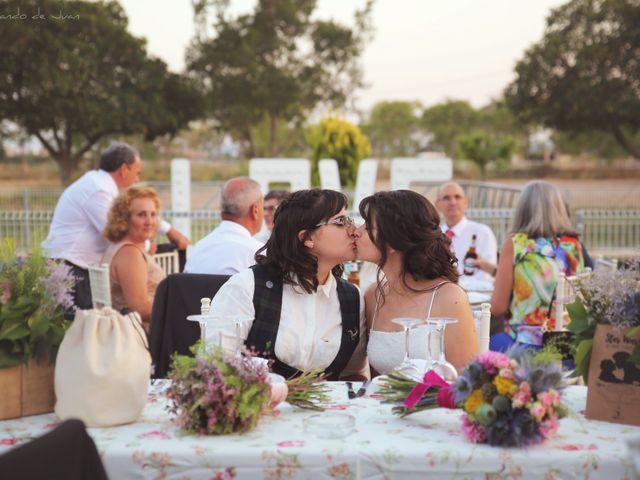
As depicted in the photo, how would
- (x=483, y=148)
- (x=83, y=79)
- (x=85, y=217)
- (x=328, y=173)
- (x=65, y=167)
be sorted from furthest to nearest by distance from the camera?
(x=483, y=148)
(x=65, y=167)
(x=83, y=79)
(x=328, y=173)
(x=85, y=217)

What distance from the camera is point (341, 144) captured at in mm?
19781

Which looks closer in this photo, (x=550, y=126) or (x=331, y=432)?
(x=331, y=432)

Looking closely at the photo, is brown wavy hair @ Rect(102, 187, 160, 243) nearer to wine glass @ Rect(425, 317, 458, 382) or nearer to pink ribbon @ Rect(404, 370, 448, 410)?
wine glass @ Rect(425, 317, 458, 382)

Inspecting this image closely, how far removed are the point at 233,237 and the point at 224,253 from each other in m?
0.15

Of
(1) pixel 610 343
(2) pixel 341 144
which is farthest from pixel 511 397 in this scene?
(2) pixel 341 144

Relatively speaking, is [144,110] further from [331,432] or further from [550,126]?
[331,432]

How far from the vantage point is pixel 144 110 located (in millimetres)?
33188

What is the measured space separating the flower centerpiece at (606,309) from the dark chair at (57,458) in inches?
57.0

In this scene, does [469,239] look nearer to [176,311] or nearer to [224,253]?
[224,253]

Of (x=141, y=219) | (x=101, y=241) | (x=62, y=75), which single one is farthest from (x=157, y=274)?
(x=62, y=75)

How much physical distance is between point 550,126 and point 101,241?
101 ft

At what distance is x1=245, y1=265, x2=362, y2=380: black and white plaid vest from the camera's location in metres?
3.38

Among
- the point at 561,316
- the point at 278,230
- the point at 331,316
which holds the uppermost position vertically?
the point at 278,230

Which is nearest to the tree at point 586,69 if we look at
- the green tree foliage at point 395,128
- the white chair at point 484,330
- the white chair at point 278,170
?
the white chair at point 278,170
